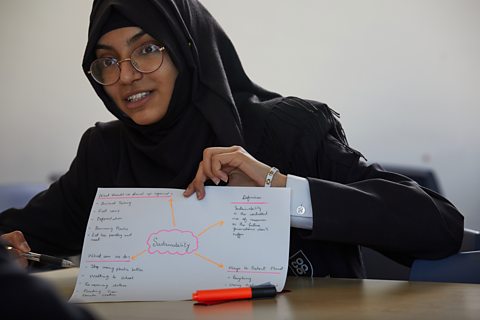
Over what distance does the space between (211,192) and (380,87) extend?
2.52m


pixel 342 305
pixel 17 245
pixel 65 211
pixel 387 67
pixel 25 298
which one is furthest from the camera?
pixel 387 67

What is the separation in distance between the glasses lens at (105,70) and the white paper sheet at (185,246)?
0.52 metres

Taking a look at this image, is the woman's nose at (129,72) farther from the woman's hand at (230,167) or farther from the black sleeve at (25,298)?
the black sleeve at (25,298)

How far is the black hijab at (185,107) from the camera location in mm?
1778

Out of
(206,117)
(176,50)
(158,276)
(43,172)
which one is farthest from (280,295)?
(43,172)

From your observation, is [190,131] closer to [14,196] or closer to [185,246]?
[185,246]

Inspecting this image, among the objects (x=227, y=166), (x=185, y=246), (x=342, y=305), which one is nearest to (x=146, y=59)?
(x=227, y=166)

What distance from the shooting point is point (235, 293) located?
3.93 feet

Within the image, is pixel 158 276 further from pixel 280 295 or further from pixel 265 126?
pixel 265 126

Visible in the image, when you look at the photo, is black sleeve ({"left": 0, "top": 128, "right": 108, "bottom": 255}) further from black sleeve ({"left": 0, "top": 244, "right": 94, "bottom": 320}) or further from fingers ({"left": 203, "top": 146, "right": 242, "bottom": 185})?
black sleeve ({"left": 0, "top": 244, "right": 94, "bottom": 320})

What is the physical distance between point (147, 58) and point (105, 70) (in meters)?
0.13

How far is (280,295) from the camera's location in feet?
4.11

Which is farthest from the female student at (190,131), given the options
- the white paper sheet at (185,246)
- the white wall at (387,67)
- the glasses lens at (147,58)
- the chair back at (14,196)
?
the white wall at (387,67)

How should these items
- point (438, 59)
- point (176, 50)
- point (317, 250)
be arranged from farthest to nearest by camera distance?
point (438, 59) < point (176, 50) < point (317, 250)
